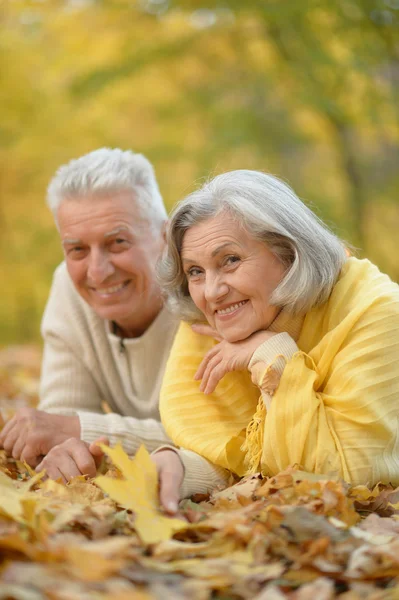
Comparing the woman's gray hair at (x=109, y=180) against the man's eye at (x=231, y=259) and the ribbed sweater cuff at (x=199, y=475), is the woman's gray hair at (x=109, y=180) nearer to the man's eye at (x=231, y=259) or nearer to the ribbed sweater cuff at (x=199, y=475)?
the man's eye at (x=231, y=259)

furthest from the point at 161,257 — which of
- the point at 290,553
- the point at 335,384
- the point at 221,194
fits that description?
the point at 290,553

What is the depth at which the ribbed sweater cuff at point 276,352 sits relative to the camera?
2.85 m

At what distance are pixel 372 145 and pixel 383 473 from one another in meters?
11.3

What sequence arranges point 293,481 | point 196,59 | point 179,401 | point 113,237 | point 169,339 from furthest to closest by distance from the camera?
1. point 196,59
2. point 169,339
3. point 113,237
4. point 179,401
5. point 293,481

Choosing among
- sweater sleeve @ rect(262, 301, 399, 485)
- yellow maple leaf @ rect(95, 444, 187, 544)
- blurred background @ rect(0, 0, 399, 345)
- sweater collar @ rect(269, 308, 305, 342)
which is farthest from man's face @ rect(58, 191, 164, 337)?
blurred background @ rect(0, 0, 399, 345)

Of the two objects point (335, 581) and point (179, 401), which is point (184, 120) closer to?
point (179, 401)

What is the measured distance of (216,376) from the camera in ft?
9.93

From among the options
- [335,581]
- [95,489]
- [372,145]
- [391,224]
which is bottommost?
[335,581]

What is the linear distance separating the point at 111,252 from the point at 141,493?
1774 mm

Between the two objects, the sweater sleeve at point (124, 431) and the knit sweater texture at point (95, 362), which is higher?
the knit sweater texture at point (95, 362)

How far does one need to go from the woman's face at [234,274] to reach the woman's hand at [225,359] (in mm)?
36

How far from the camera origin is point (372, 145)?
43.7ft

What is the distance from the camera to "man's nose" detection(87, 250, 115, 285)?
3852 millimetres

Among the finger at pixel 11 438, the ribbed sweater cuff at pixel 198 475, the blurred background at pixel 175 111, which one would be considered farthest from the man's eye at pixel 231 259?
the blurred background at pixel 175 111
